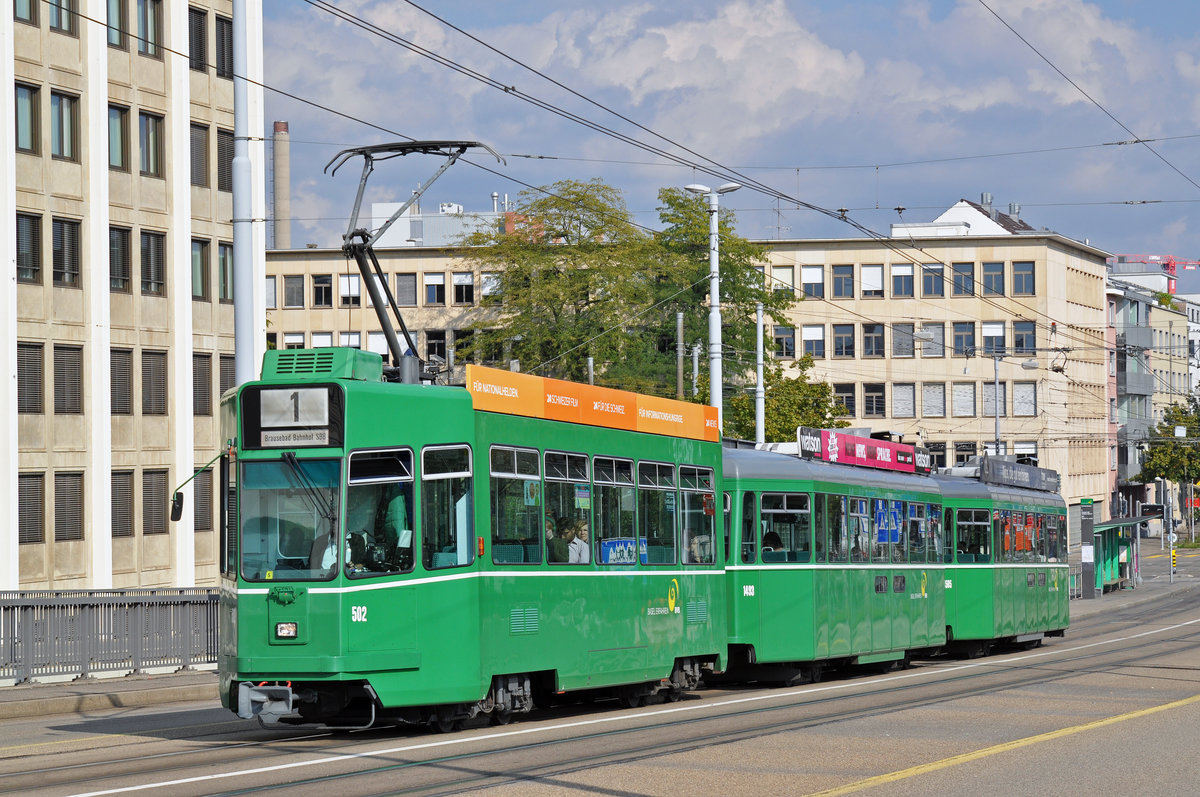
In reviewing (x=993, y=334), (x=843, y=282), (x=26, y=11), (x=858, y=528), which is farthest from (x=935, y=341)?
(x=858, y=528)

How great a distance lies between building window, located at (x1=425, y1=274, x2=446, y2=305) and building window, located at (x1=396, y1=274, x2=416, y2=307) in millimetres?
668

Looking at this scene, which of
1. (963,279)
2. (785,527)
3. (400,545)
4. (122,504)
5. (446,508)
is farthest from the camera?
(963,279)

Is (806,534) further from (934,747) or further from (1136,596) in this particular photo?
(1136,596)

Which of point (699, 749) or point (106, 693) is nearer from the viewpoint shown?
point (699, 749)

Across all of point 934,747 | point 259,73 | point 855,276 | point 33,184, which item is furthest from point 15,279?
point 855,276

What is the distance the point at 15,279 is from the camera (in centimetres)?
3538

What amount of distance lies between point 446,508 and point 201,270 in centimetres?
2881

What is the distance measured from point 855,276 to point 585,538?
7115cm

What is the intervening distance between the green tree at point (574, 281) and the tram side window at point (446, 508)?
45.7 m

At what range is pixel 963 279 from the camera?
84.7 m

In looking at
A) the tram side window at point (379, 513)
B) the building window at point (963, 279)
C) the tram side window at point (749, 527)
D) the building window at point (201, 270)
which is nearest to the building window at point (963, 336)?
the building window at point (963, 279)

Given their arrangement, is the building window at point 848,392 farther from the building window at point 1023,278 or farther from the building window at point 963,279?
the building window at point 1023,278

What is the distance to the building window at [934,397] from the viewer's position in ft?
282

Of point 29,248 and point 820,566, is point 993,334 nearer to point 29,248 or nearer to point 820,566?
point 29,248
